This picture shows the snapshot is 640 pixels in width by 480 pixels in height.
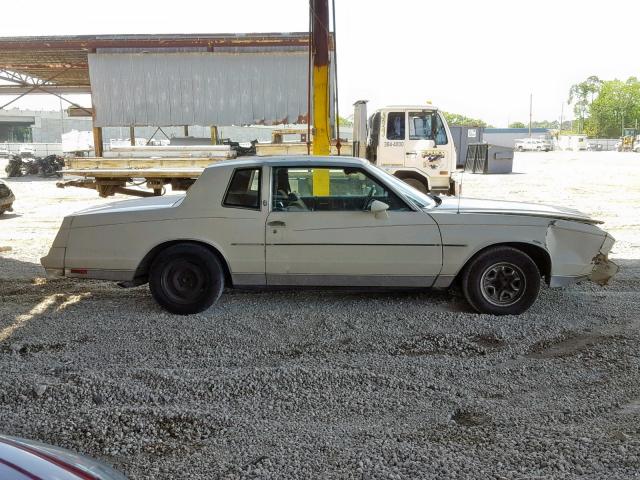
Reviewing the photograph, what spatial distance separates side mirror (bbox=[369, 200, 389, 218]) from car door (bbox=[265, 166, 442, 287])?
10 mm

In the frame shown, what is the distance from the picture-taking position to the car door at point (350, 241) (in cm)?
549

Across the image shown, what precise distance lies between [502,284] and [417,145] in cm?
755

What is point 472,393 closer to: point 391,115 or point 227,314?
point 227,314

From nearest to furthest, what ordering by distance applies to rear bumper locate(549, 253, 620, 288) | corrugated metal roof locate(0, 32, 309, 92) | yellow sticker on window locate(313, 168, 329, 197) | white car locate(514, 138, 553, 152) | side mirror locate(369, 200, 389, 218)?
1. side mirror locate(369, 200, 389, 218)
2. rear bumper locate(549, 253, 620, 288)
3. yellow sticker on window locate(313, 168, 329, 197)
4. corrugated metal roof locate(0, 32, 309, 92)
5. white car locate(514, 138, 553, 152)

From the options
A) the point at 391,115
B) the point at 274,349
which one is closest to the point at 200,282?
the point at 274,349

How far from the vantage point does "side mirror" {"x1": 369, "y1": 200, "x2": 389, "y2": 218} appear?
5406 millimetres

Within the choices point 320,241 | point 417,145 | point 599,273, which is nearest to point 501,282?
point 599,273

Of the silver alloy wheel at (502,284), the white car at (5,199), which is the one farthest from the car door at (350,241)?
the white car at (5,199)

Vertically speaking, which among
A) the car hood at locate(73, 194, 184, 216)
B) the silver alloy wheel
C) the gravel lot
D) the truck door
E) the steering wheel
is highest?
the truck door

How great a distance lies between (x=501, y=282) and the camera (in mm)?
5512

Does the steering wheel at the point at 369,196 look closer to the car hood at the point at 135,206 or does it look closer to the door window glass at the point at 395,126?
the car hood at the point at 135,206

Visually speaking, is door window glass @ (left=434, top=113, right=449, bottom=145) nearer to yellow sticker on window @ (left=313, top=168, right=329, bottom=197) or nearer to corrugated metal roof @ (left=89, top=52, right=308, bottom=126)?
corrugated metal roof @ (left=89, top=52, right=308, bottom=126)

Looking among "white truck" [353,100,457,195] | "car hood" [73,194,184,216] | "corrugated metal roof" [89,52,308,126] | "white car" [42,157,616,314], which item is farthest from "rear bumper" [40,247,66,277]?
"corrugated metal roof" [89,52,308,126]

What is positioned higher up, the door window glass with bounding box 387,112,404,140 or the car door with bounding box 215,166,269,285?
the door window glass with bounding box 387,112,404,140
